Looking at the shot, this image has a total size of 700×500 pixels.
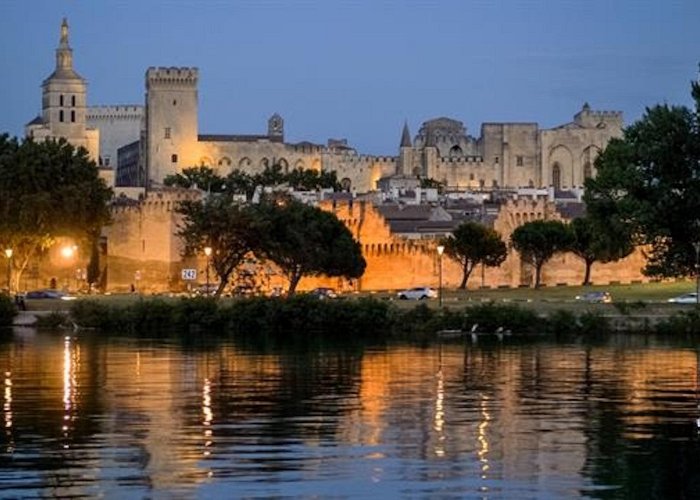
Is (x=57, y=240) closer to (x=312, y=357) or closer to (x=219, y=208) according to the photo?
(x=219, y=208)

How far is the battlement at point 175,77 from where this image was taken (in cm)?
16475

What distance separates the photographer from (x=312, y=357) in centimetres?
5097

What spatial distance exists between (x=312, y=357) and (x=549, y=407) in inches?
625

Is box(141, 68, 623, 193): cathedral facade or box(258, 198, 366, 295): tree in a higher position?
box(141, 68, 623, 193): cathedral facade

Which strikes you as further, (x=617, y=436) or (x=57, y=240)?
(x=57, y=240)

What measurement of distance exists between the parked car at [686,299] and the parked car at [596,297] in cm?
235

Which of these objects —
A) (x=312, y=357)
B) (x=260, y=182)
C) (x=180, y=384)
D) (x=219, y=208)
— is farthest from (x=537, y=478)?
(x=260, y=182)

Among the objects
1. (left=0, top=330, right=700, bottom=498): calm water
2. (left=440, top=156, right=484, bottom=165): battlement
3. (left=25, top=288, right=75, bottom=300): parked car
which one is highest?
(left=440, top=156, right=484, bottom=165): battlement

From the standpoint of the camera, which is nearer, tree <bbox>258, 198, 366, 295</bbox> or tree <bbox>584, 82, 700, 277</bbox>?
tree <bbox>584, 82, 700, 277</bbox>

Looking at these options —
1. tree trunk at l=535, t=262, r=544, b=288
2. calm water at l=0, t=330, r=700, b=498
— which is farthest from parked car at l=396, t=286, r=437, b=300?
calm water at l=0, t=330, r=700, b=498

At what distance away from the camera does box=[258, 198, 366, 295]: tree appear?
8306 cm

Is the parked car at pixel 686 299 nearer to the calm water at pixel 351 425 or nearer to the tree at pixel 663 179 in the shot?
the tree at pixel 663 179

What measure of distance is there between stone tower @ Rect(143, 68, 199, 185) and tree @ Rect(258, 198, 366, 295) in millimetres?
74785

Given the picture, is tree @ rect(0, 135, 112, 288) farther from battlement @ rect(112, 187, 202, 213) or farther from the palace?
the palace
